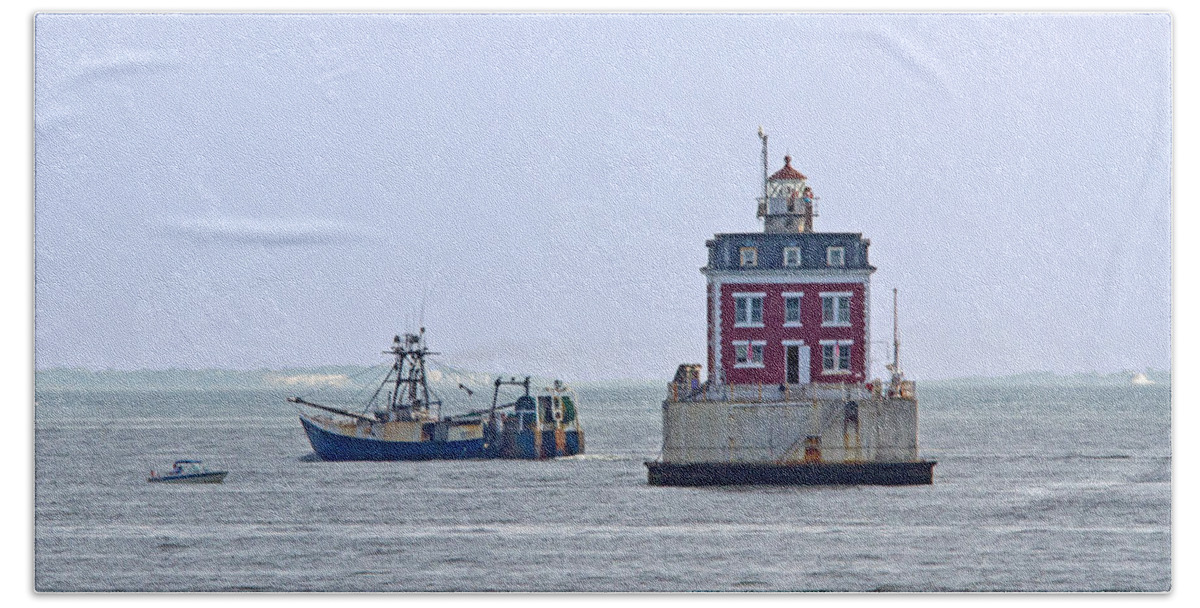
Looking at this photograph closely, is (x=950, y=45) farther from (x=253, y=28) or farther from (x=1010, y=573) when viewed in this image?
(x=253, y=28)

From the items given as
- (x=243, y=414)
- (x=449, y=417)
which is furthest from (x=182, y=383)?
(x=449, y=417)

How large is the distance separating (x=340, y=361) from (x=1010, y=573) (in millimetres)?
8350

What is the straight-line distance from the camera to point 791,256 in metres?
25.8

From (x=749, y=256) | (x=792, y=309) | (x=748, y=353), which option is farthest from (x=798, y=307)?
(x=749, y=256)

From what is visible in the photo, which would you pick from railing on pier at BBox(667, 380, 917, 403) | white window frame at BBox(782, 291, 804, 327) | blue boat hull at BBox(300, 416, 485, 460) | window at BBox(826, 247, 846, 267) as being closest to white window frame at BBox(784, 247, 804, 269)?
white window frame at BBox(782, 291, 804, 327)

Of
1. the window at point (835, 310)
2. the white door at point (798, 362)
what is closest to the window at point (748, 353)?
the white door at point (798, 362)

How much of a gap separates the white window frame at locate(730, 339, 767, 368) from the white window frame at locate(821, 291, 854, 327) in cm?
94

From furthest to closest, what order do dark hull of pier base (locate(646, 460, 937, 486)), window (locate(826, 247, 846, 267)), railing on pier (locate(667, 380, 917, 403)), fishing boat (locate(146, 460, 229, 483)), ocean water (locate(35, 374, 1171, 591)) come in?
1. fishing boat (locate(146, 460, 229, 483))
2. dark hull of pier base (locate(646, 460, 937, 486))
3. railing on pier (locate(667, 380, 917, 403))
4. window (locate(826, 247, 846, 267))
5. ocean water (locate(35, 374, 1171, 591))

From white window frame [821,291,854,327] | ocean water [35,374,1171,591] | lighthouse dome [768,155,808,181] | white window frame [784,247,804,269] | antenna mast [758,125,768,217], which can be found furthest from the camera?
white window frame [784,247,804,269]

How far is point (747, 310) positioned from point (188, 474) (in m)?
8.82

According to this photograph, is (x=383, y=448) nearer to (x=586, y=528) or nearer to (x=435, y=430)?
(x=435, y=430)

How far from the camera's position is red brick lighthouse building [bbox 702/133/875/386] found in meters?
24.3

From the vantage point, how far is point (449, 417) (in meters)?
39.3

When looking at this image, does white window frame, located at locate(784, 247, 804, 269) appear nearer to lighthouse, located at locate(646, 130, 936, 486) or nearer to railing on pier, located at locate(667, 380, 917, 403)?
lighthouse, located at locate(646, 130, 936, 486)
